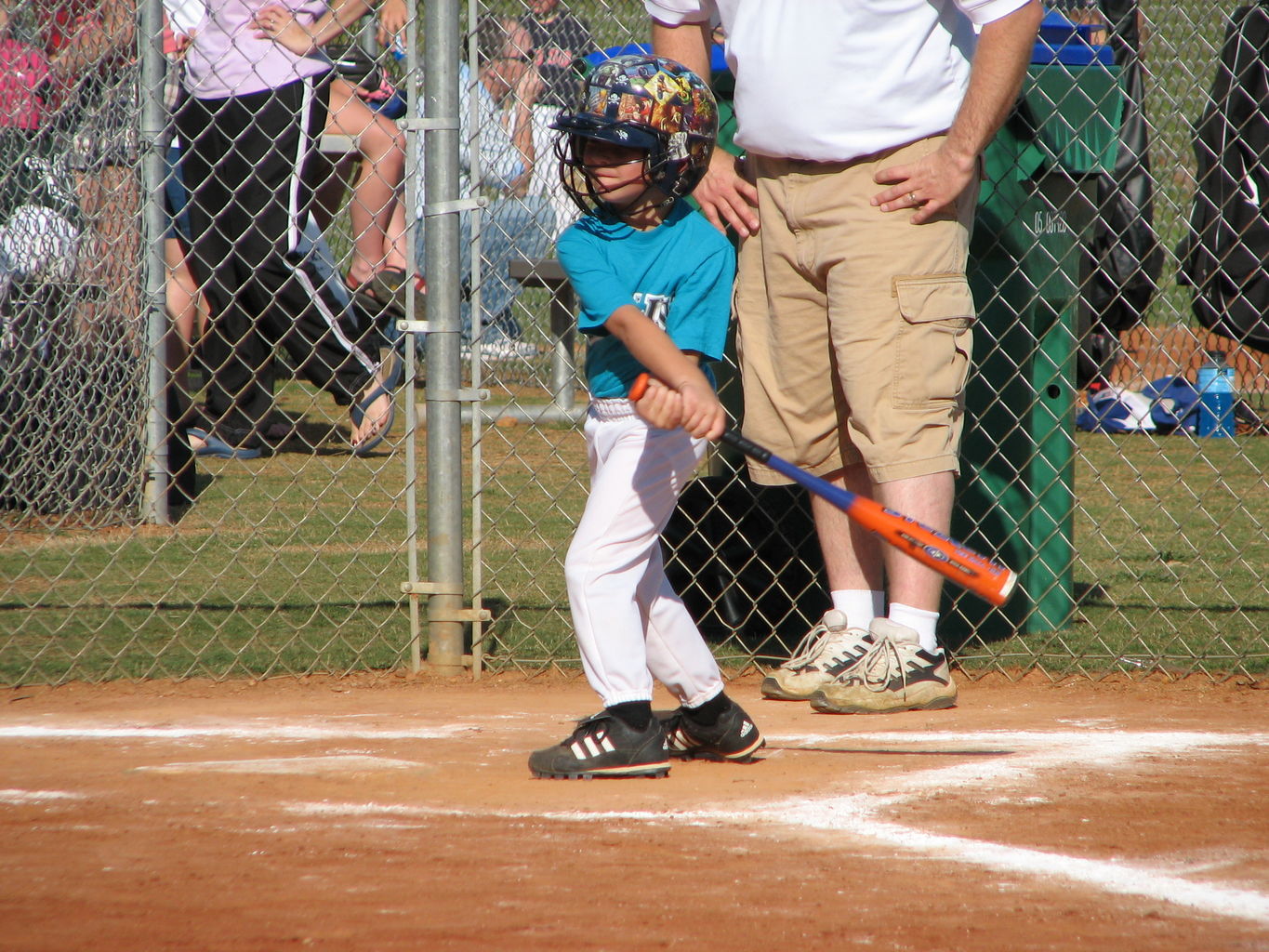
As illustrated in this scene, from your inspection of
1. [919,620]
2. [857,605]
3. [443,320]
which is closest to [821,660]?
[857,605]

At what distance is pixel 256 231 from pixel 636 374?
467 cm

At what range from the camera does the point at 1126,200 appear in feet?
26.6

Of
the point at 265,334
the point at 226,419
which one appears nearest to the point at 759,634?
the point at 226,419

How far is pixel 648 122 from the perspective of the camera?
10.2 feet

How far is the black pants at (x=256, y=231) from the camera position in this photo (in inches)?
265

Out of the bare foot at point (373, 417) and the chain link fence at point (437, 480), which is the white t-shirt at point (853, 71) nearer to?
the chain link fence at point (437, 480)

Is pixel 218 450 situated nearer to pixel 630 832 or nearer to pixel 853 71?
pixel 853 71

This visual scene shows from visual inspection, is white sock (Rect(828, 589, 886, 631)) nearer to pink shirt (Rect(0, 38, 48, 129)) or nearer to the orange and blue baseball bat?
the orange and blue baseball bat

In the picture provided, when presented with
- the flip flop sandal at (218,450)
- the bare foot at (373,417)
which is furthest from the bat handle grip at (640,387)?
the flip flop sandal at (218,450)

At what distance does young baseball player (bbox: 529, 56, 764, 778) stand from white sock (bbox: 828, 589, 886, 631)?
81cm

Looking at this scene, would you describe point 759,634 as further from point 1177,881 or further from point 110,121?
point 110,121

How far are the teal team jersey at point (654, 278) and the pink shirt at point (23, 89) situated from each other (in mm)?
3729

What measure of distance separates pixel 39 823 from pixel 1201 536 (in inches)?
199

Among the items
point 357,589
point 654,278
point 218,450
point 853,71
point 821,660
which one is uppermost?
point 853,71
